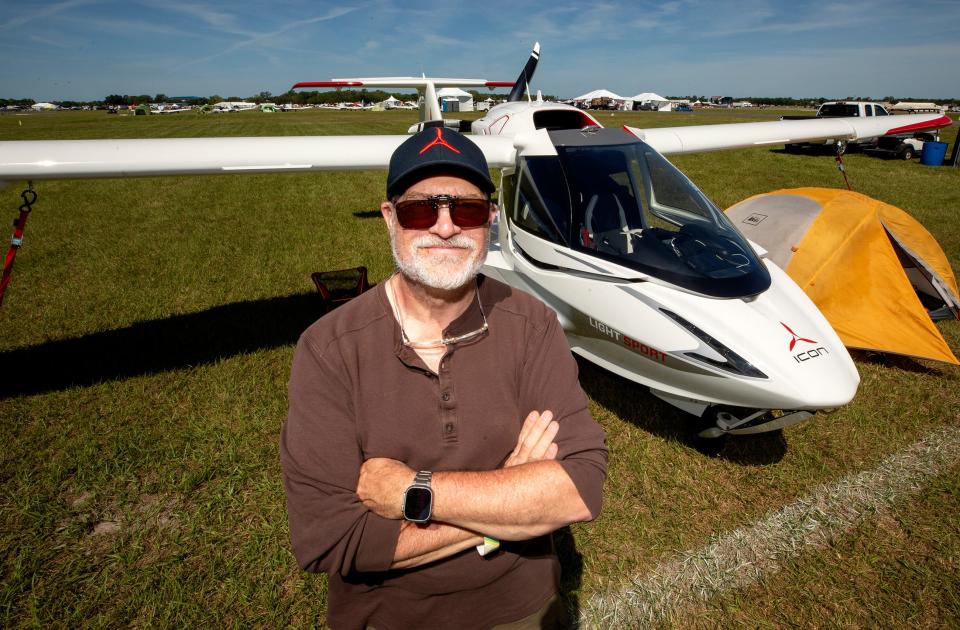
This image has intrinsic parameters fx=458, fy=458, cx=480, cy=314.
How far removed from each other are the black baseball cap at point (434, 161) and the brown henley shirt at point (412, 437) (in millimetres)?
436

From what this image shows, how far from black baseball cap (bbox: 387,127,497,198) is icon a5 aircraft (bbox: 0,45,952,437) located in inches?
81.2

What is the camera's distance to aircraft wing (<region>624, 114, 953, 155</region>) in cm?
677

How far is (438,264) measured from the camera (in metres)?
1.73

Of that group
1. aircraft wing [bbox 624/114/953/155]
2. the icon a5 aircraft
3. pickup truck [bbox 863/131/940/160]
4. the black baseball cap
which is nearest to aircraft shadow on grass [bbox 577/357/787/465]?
the icon a5 aircraft

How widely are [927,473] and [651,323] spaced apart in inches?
110

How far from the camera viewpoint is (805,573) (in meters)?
2.98

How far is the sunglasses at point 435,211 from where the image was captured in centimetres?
178

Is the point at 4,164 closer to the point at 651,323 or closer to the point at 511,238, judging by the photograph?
the point at 511,238

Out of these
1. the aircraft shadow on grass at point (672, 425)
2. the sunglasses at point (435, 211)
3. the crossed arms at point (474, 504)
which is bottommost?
the aircraft shadow on grass at point (672, 425)

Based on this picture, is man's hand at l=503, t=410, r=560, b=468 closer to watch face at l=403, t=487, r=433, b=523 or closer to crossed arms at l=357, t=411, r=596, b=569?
crossed arms at l=357, t=411, r=596, b=569

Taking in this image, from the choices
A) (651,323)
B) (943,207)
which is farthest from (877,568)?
(943,207)

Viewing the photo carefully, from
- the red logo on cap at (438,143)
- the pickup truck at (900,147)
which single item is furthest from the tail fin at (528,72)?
the pickup truck at (900,147)

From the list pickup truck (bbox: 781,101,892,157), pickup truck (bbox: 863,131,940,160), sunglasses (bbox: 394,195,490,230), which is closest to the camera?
sunglasses (bbox: 394,195,490,230)

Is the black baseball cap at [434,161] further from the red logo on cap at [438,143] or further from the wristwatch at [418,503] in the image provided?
the wristwatch at [418,503]
